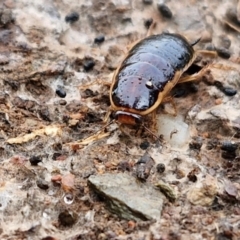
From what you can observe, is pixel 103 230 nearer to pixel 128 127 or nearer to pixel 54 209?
pixel 54 209

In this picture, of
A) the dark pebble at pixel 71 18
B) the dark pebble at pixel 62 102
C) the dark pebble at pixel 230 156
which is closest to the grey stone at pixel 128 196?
the dark pebble at pixel 230 156

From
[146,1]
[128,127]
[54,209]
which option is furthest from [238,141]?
[146,1]

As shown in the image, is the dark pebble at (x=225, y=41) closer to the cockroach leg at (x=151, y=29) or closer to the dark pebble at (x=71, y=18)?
the cockroach leg at (x=151, y=29)

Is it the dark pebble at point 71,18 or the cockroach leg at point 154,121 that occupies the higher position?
the cockroach leg at point 154,121

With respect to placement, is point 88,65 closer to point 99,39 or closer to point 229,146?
point 99,39

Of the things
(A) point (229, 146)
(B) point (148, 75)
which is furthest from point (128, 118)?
(A) point (229, 146)

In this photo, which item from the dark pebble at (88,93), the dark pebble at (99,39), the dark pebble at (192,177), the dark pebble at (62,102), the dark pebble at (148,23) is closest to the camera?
the dark pebble at (192,177)
